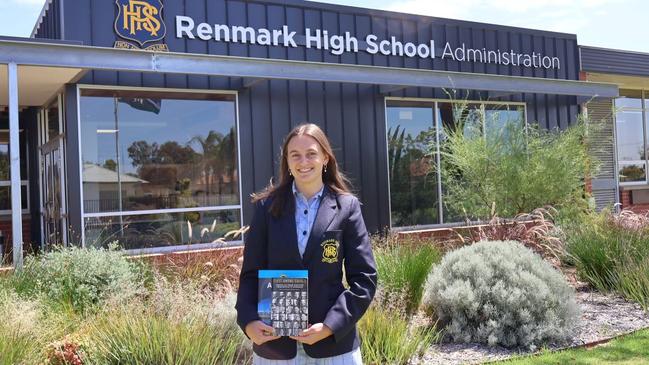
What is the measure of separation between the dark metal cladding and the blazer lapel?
7387 mm

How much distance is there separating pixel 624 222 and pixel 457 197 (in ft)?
10.9

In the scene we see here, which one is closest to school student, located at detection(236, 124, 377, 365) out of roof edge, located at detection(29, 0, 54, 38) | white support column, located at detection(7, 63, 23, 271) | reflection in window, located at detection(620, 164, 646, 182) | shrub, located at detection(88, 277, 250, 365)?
shrub, located at detection(88, 277, 250, 365)

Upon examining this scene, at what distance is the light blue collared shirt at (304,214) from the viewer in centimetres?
283

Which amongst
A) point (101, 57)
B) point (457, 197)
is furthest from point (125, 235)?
point (457, 197)

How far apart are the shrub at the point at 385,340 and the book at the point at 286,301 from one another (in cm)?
270

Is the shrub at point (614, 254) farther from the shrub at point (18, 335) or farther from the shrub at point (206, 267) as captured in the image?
the shrub at point (18, 335)

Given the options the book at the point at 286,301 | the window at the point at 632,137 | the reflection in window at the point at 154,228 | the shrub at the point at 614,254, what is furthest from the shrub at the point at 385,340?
the window at the point at 632,137

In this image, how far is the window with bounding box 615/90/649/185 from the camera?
17.0m

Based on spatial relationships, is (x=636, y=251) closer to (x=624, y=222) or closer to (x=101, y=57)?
(x=624, y=222)

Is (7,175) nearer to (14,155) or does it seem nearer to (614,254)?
(14,155)

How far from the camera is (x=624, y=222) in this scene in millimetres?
8305

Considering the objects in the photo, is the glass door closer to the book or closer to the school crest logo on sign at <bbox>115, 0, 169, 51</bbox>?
the school crest logo on sign at <bbox>115, 0, 169, 51</bbox>

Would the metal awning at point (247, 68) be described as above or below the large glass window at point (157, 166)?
above

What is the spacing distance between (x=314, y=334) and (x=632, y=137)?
670 inches
